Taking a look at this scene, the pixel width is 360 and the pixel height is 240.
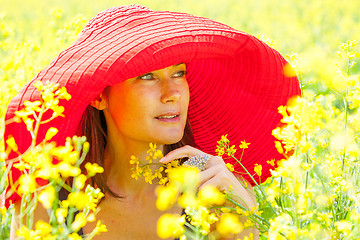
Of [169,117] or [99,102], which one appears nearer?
[169,117]

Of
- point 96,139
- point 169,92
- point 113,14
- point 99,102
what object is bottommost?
point 96,139

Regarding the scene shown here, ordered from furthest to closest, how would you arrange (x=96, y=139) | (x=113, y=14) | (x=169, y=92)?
(x=96, y=139), (x=113, y=14), (x=169, y=92)

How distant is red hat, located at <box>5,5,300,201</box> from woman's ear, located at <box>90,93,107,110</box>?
3.1 inches

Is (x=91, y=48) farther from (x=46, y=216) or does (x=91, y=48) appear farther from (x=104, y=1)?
(x=104, y=1)

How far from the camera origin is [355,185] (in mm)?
1692

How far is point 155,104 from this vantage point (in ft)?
6.11

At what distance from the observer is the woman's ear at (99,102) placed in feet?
6.58

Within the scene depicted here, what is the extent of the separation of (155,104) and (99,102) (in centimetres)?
24

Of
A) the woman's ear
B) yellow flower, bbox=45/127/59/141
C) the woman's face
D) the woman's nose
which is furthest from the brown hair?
yellow flower, bbox=45/127/59/141

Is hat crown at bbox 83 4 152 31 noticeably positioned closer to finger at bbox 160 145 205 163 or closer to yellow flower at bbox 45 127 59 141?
finger at bbox 160 145 205 163

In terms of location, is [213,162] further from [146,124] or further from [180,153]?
[146,124]

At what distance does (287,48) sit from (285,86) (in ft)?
11.5

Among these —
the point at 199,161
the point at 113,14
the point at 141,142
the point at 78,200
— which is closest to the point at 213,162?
the point at 199,161

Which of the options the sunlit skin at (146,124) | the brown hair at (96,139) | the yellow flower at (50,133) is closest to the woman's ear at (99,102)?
the sunlit skin at (146,124)
